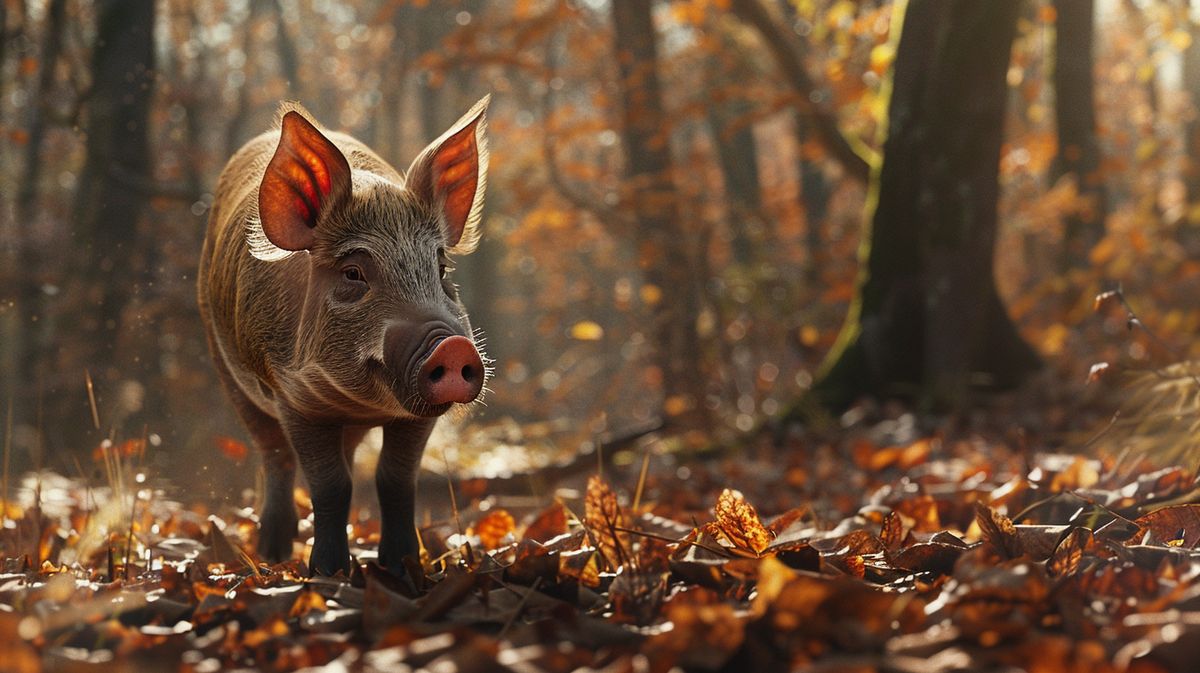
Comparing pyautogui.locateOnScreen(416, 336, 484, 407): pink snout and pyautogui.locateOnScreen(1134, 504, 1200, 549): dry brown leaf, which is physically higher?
pyautogui.locateOnScreen(416, 336, 484, 407): pink snout

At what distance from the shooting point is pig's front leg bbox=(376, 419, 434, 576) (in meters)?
4.01

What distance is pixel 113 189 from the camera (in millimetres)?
12562

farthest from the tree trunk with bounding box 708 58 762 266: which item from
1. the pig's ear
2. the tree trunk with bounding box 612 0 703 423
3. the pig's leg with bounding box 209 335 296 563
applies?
the pig's ear

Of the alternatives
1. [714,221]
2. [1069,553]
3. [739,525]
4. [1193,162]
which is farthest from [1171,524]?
[1193,162]

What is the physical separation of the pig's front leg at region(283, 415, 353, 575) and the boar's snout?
0.72 meters

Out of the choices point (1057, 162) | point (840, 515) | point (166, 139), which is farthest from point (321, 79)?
point (840, 515)

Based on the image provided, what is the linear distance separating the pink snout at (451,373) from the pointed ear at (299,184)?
0.94 m

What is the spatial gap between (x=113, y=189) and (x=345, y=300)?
10.0 metres

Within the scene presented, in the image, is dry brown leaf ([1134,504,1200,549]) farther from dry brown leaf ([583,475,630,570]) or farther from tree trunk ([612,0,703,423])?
tree trunk ([612,0,703,423])

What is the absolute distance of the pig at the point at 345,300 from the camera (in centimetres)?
366

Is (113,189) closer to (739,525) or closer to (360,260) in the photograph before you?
(360,260)

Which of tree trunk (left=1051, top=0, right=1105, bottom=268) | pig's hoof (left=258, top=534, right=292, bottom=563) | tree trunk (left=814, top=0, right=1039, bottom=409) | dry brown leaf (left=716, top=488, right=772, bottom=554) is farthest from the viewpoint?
tree trunk (left=1051, top=0, right=1105, bottom=268)

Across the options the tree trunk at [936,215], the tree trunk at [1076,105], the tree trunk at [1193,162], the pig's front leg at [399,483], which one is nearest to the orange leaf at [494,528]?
the pig's front leg at [399,483]

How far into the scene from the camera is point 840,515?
214 inches
